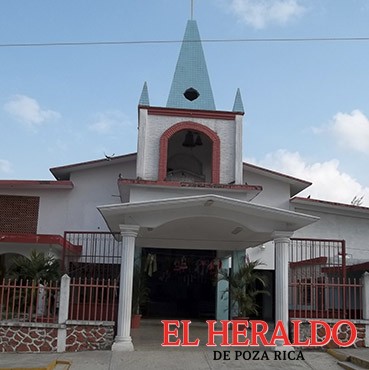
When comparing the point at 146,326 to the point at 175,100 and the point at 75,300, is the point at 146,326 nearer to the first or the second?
the point at 75,300

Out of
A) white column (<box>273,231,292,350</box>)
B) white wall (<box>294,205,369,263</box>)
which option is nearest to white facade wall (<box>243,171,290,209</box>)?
white wall (<box>294,205,369,263</box>)

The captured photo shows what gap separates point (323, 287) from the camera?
41.8 ft

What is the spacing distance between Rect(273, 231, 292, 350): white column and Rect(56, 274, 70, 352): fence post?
A: 485 centimetres

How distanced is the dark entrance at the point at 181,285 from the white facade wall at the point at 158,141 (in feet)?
10.2

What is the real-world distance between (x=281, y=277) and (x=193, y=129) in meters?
6.50

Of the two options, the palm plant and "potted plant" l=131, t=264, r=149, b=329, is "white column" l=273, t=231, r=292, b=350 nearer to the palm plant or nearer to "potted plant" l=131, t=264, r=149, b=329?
"potted plant" l=131, t=264, r=149, b=329

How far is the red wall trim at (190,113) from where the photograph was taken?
16.8 metres

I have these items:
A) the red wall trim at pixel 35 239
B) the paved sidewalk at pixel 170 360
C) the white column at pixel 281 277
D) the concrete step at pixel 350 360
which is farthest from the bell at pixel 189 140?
the concrete step at pixel 350 360

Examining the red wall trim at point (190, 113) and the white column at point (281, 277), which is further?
the red wall trim at point (190, 113)

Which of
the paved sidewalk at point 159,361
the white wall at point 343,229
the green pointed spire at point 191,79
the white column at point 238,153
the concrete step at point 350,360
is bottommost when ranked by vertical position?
the paved sidewalk at point 159,361

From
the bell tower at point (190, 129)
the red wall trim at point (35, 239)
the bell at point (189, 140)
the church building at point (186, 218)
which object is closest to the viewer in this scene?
the church building at point (186, 218)

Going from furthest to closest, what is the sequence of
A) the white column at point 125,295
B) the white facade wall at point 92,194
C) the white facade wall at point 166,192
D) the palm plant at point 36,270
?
the white facade wall at point 92,194, the white facade wall at point 166,192, the palm plant at point 36,270, the white column at point 125,295

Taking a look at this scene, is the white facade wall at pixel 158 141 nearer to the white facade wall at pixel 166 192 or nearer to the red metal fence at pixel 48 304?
the white facade wall at pixel 166 192

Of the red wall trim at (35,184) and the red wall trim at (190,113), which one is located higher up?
the red wall trim at (190,113)
